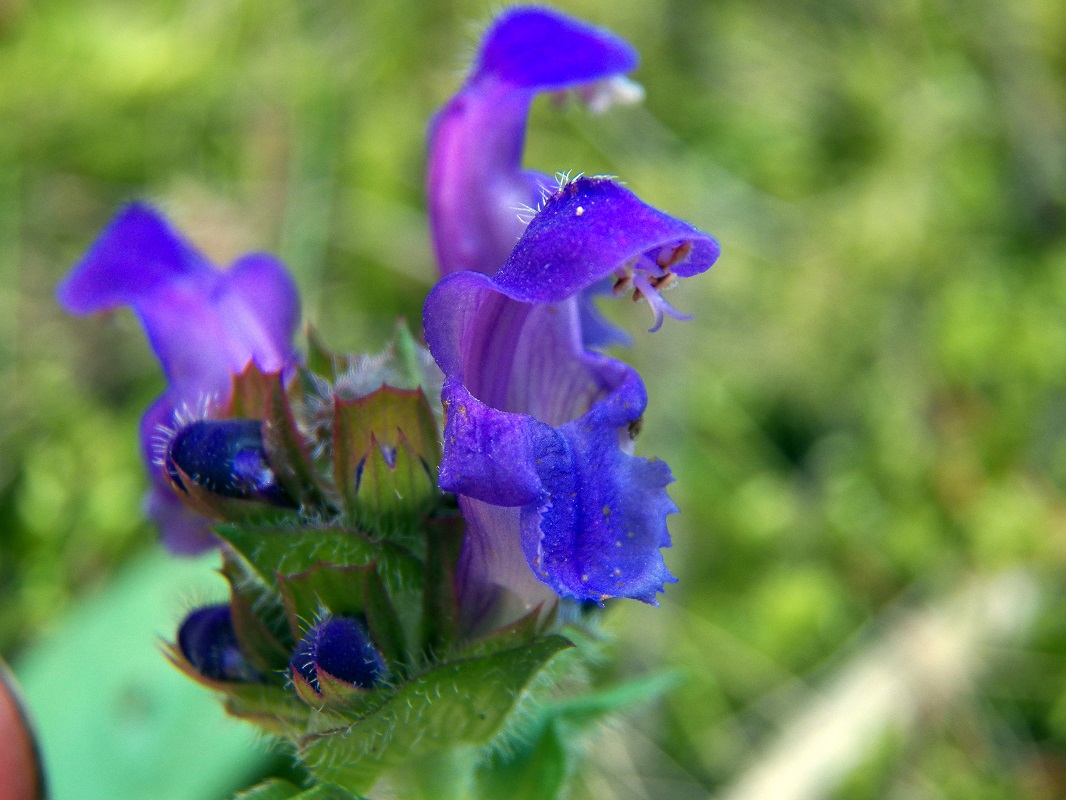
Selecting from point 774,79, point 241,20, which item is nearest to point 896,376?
point 774,79

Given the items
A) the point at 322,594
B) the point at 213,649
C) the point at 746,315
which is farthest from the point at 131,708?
the point at 746,315

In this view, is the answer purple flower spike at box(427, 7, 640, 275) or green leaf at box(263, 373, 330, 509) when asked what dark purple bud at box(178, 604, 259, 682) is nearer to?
green leaf at box(263, 373, 330, 509)

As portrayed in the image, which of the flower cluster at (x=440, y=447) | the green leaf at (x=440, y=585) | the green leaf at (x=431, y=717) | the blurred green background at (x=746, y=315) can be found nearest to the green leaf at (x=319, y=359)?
the flower cluster at (x=440, y=447)

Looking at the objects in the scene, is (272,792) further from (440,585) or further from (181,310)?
(181,310)

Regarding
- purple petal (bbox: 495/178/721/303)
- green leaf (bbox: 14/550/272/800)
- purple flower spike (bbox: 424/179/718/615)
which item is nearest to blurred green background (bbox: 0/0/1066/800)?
green leaf (bbox: 14/550/272/800)

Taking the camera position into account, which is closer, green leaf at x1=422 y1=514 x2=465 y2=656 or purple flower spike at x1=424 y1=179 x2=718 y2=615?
purple flower spike at x1=424 y1=179 x2=718 y2=615

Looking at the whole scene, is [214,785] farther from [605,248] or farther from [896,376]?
[896,376]
